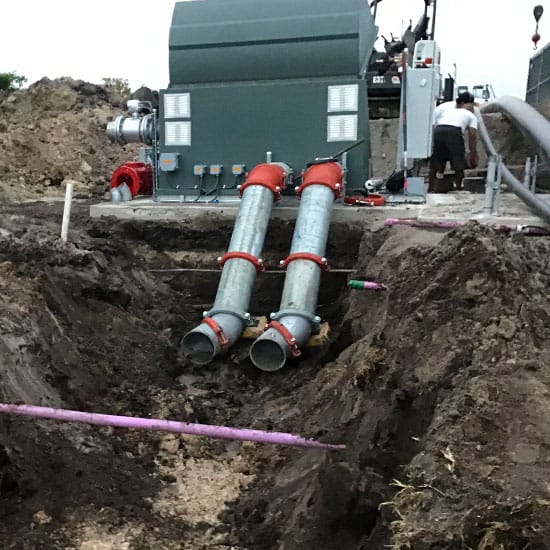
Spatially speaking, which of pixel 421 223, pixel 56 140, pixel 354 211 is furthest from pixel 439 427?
A: pixel 56 140

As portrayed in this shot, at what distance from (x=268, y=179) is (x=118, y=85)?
15.8 metres

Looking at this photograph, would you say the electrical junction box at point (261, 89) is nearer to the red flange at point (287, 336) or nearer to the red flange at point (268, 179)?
the red flange at point (268, 179)

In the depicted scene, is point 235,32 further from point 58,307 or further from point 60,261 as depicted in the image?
point 58,307

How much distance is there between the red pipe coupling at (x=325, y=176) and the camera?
6.70 metres

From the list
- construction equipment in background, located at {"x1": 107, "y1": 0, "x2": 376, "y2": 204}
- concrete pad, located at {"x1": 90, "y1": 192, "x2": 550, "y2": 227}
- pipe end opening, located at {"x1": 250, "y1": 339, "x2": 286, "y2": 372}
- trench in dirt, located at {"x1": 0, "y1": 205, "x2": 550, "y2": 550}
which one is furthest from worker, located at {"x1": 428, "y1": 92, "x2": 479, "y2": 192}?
pipe end opening, located at {"x1": 250, "y1": 339, "x2": 286, "y2": 372}

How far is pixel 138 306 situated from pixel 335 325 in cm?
192

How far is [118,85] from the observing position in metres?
21.0

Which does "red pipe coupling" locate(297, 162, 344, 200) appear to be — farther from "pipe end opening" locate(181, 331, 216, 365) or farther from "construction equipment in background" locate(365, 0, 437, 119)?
"construction equipment in background" locate(365, 0, 437, 119)

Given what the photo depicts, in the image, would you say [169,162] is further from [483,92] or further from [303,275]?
[483,92]

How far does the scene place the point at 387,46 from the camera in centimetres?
1169

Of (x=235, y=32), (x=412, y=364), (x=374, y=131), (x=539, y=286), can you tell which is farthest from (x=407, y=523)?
(x=374, y=131)

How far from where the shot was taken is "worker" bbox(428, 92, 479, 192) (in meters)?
8.96

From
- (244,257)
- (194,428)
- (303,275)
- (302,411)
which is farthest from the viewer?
(244,257)

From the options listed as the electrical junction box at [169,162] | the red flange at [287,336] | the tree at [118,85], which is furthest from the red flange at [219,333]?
the tree at [118,85]
